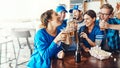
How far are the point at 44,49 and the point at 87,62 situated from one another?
0.38 m

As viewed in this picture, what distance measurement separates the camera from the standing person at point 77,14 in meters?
1.97

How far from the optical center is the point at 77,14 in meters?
2.03

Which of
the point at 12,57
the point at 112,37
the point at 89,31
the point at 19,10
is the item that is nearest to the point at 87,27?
the point at 89,31

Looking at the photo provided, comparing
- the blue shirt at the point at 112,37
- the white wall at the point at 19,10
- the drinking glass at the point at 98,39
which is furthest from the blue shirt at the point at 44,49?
the white wall at the point at 19,10

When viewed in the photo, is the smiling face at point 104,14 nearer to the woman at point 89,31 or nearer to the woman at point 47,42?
the woman at point 89,31

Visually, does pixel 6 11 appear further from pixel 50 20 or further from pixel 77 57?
pixel 77 57

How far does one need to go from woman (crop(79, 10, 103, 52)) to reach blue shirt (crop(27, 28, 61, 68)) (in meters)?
0.32

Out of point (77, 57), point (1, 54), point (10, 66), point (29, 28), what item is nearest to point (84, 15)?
point (77, 57)

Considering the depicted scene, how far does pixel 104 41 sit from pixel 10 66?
6.04ft

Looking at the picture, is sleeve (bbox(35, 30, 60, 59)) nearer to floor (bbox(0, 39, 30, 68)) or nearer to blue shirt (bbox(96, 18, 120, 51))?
blue shirt (bbox(96, 18, 120, 51))

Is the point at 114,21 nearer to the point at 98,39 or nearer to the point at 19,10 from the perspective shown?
the point at 98,39

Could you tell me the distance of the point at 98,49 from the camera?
1.75m

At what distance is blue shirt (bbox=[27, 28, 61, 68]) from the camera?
1.68 metres

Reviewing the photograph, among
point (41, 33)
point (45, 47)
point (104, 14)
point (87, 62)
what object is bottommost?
point (87, 62)
